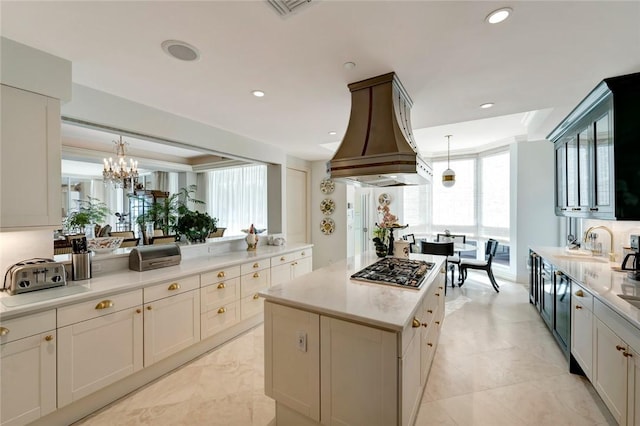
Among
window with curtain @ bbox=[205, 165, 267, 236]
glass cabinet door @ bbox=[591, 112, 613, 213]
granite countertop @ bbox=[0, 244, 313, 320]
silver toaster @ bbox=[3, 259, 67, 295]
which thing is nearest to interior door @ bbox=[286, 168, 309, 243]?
window with curtain @ bbox=[205, 165, 267, 236]

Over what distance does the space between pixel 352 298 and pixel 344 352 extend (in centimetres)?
31

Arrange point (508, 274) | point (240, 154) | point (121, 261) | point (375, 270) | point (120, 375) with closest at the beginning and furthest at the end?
point (120, 375)
point (375, 270)
point (121, 261)
point (240, 154)
point (508, 274)

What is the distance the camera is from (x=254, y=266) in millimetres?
3301

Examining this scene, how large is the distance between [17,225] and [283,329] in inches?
75.1

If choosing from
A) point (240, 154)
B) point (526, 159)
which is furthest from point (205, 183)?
point (526, 159)

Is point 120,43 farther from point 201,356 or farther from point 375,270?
point 201,356

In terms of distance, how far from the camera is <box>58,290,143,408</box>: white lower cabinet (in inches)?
69.2

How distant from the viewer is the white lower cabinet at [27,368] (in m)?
1.52

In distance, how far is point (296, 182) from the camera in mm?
5629

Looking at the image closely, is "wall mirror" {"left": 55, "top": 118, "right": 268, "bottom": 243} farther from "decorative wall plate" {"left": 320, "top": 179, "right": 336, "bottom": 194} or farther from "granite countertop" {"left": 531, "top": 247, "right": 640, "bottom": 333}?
"granite countertop" {"left": 531, "top": 247, "right": 640, "bottom": 333}

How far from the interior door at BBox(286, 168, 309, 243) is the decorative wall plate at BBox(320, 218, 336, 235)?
0.37m

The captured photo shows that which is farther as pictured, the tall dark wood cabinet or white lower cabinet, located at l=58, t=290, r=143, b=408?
the tall dark wood cabinet

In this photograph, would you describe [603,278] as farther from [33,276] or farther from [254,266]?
[33,276]

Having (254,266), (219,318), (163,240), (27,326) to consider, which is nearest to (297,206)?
(254,266)
